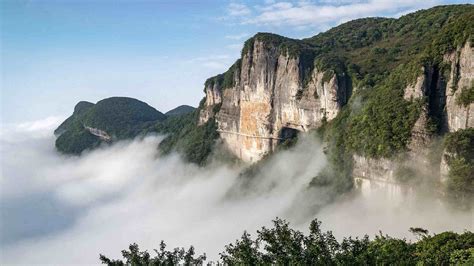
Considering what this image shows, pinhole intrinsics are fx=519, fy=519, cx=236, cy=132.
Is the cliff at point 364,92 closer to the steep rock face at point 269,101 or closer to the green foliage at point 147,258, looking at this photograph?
the steep rock face at point 269,101

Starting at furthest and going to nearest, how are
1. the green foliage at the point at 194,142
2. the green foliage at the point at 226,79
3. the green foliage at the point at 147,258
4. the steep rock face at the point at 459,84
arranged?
the green foliage at the point at 194,142, the green foliage at the point at 226,79, the steep rock face at the point at 459,84, the green foliage at the point at 147,258

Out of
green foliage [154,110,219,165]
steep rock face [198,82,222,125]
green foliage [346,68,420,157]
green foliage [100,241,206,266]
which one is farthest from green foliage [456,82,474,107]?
green foliage [154,110,219,165]


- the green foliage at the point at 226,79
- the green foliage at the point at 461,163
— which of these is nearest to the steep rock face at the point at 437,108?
the green foliage at the point at 461,163

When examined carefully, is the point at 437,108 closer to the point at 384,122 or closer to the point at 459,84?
the point at 459,84

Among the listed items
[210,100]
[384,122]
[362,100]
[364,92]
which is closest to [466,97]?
[384,122]

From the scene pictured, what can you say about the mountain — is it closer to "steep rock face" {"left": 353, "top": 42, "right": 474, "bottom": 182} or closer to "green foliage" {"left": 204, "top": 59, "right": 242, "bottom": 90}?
"steep rock face" {"left": 353, "top": 42, "right": 474, "bottom": 182}

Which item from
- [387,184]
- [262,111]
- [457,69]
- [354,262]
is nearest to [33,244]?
[262,111]

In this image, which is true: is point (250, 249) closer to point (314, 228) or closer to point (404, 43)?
point (314, 228)
